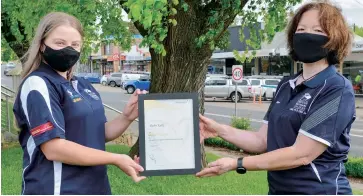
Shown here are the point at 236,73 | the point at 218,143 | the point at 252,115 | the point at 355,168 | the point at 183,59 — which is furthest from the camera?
the point at 252,115

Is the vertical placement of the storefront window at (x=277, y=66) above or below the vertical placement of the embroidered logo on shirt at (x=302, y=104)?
below

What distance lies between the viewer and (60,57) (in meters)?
2.62

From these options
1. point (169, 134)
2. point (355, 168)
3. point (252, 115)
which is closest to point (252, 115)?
point (252, 115)

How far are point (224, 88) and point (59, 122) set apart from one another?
28021 millimetres

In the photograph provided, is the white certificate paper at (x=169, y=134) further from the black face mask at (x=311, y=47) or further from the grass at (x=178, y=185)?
the grass at (x=178, y=185)

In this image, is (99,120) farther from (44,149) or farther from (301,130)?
(301,130)

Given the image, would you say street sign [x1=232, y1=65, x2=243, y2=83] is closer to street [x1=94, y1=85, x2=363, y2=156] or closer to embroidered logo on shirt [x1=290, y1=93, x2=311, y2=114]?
street [x1=94, y1=85, x2=363, y2=156]

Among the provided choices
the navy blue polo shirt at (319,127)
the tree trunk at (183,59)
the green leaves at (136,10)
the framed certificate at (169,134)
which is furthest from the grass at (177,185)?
the navy blue polo shirt at (319,127)

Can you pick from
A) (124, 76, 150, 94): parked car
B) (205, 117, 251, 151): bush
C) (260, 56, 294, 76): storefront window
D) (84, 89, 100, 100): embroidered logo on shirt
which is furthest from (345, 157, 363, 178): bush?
(124, 76, 150, 94): parked car

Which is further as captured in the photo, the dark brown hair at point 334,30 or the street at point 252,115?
the street at point 252,115

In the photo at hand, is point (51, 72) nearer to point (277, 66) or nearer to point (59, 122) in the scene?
point (59, 122)

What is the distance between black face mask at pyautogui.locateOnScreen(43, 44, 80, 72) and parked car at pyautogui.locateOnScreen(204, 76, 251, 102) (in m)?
27.3

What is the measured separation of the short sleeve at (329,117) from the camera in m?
2.46

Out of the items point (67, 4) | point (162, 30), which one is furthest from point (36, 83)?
point (67, 4)
